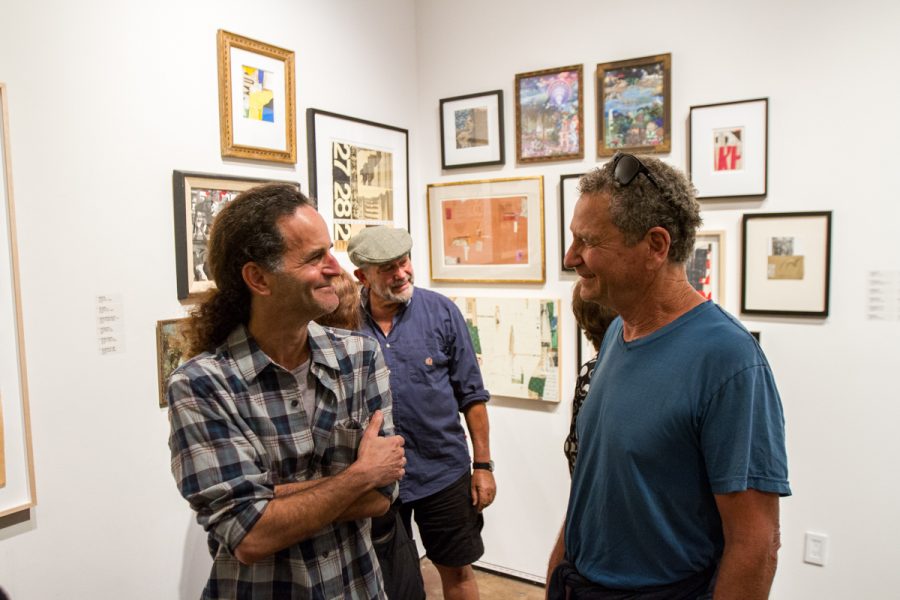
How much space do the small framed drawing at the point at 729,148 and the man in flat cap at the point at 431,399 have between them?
1140 millimetres

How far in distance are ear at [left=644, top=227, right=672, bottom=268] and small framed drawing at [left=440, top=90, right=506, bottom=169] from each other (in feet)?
6.17

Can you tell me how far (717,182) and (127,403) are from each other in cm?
224

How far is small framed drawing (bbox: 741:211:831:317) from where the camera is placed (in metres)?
2.36

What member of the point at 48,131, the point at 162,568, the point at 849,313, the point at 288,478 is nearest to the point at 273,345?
the point at 288,478

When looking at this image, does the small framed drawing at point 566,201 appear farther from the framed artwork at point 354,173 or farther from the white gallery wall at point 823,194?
the framed artwork at point 354,173

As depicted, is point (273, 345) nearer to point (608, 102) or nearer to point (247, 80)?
point (247, 80)

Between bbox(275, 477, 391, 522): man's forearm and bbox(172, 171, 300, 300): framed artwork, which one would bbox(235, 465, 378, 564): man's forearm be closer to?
bbox(275, 477, 391, 522): man's forearm

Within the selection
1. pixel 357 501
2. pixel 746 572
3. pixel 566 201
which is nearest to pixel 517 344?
pixel 566 201

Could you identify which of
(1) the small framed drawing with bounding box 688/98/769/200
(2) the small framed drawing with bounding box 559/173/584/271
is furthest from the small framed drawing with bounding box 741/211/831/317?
(2) the small framed drawing with bounding box 559/173/584/271

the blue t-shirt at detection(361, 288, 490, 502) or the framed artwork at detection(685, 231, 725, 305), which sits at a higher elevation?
the framed artwork at detection(685, 231, 725, 305)

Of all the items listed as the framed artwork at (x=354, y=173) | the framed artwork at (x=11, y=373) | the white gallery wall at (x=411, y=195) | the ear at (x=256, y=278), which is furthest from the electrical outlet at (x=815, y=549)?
the framed artwork at (x=11, y=373)

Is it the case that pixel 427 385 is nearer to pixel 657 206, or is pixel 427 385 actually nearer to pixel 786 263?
pixel 657 206

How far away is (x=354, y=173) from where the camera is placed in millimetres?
2846

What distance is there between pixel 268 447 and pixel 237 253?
0.42m
